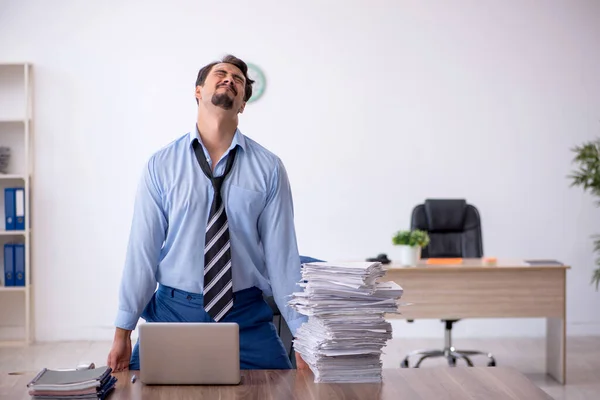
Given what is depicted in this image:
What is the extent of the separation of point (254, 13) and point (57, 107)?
1.78 m

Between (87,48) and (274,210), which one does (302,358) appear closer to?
(274,210)

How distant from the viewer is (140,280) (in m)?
2.54

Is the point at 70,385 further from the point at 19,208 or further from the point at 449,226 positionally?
the point at 19,208

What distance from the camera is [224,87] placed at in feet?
8.47

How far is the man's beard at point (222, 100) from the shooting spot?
2.58 m

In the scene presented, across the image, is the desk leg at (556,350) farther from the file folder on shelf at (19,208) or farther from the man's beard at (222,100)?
the file folder on shelf at (19,208)

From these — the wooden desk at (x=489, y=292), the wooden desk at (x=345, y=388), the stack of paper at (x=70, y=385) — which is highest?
the stack of paper at (x=70, y=385)

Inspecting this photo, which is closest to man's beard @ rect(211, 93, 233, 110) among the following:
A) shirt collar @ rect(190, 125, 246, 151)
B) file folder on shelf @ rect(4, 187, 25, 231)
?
shirt collar @ rect(190, 125, 246, 151)

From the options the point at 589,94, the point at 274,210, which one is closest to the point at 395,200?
the point at 589,94

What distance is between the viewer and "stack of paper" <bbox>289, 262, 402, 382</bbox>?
2199mm

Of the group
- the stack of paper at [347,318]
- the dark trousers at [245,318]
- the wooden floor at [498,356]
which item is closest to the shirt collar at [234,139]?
the dark trousers at [245,318]

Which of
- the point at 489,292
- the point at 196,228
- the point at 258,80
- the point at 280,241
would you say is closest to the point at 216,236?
the point at 196,228

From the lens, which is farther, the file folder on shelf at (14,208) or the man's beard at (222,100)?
the file folder on shelf at (14,208)

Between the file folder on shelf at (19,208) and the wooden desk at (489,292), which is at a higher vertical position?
the file folder on shelf at (19,208)
